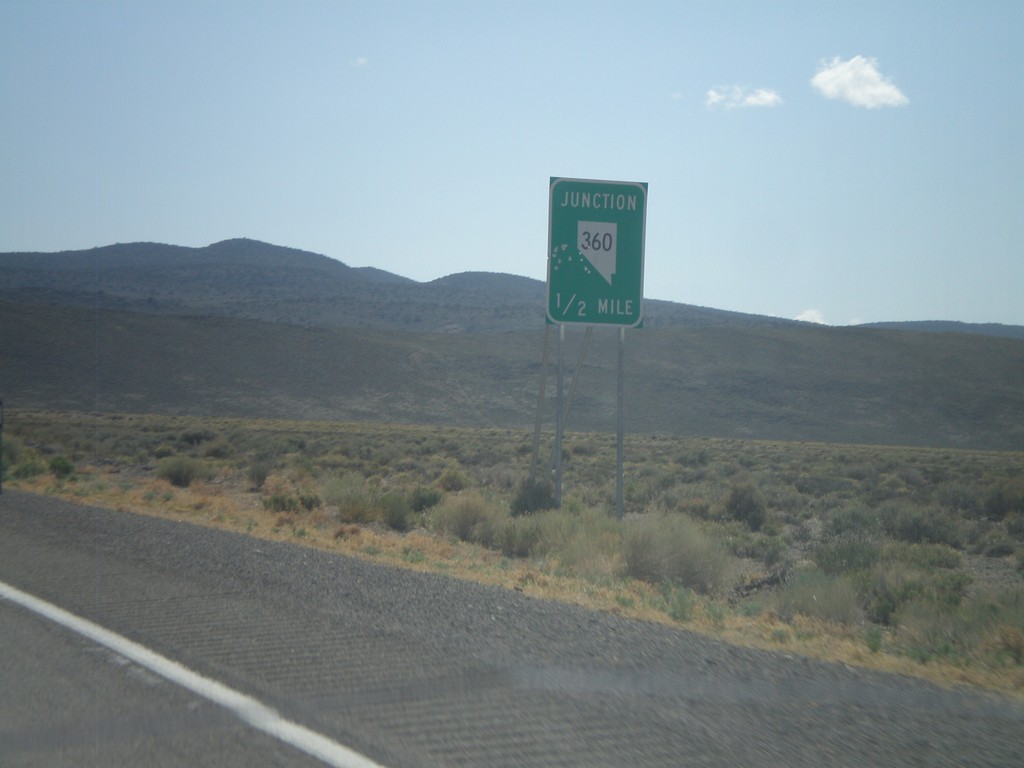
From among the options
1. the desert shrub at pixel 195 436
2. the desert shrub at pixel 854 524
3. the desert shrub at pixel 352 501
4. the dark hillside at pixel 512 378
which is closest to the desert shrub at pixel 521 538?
the desert shrub at pixel 352 501

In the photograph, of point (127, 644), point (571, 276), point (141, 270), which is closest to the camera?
point (127, 644)

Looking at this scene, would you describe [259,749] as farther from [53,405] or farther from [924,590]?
[53,405]

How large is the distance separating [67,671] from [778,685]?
4843mm

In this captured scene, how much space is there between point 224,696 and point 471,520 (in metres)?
12.3

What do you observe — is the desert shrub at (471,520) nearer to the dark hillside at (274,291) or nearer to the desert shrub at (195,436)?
the desert shrub at (195,436)

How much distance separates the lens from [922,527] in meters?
20.1

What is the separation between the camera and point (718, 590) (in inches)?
533

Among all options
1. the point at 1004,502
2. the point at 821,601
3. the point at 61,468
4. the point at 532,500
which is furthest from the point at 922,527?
the point at 61,468

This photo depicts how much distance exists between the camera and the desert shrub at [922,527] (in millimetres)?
19688

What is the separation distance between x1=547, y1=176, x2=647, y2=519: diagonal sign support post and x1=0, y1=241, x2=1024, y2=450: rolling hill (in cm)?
4742

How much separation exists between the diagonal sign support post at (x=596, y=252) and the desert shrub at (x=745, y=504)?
6.63 metres

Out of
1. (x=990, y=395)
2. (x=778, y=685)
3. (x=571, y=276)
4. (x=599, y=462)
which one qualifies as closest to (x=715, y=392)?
(x=990, y=395)

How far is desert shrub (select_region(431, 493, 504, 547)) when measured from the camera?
1762 cm

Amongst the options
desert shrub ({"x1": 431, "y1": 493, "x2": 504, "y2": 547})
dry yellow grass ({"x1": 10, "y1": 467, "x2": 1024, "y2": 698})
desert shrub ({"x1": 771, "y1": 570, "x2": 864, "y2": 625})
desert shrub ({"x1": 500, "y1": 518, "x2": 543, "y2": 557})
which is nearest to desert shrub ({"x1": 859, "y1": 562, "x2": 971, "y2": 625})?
desert shrub ({"x1": 771, "y1": 570, "x2": 864, "y2": 625})
